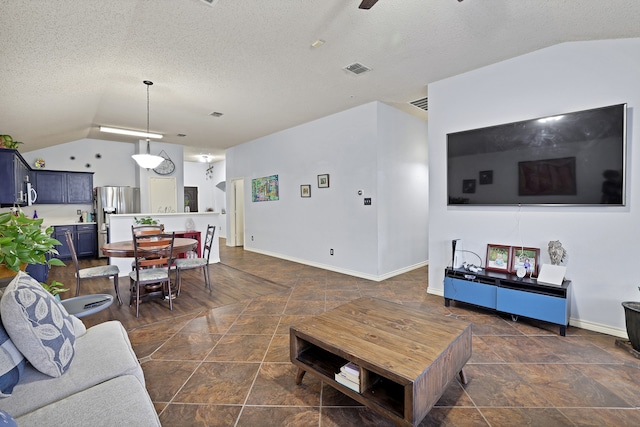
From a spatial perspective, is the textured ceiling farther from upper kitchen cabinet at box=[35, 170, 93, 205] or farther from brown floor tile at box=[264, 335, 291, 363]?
brown floor tile at box=[264, 335, 291, 363]

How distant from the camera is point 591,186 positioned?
2754 mm

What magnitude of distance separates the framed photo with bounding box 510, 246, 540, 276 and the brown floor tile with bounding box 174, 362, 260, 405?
9.24 ft

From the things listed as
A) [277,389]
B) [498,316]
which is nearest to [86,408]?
[277,389]

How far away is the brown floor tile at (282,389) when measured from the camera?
1870mm

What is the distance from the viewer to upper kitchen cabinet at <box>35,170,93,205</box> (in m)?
6.19

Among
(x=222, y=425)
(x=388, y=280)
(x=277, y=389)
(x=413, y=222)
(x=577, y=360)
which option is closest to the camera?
(x=222, y=425)

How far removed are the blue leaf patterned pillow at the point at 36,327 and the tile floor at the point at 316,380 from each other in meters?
0.68

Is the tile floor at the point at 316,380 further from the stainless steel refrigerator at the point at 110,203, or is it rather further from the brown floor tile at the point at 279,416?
the stainless steel refrigerator at the point at 110,203

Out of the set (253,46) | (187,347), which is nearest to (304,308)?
(187,347)

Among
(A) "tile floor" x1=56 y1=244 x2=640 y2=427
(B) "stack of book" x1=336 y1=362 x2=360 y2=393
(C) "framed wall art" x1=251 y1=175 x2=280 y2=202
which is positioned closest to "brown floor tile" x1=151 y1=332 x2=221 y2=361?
(A) "tile floor" x1=56 y1=244 x2=640 y2=427

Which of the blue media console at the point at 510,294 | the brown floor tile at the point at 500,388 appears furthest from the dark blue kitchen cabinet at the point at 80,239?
the brown floor tile at the point at 500,388

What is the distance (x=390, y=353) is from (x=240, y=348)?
1.47m

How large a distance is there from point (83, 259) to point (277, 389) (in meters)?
6.63

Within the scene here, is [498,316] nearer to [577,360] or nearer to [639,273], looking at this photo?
[577,360]
